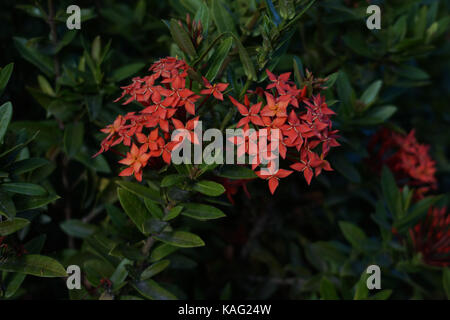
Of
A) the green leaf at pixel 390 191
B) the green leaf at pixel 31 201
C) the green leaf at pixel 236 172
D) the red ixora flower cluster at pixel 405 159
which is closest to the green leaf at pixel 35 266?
the green leaf at pixel 31 201

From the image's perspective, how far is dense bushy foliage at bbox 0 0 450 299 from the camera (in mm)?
1011

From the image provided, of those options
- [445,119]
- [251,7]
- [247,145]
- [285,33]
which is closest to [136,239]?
[247,145]

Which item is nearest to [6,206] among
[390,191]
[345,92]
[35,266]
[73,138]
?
[35,266]

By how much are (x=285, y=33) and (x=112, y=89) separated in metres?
0.61

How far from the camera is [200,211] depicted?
1.08 metres

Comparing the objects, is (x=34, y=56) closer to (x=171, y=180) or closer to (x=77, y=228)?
(x=77, y=228)

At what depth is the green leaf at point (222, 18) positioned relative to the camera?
1178 millimetres

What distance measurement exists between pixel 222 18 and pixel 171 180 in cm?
50

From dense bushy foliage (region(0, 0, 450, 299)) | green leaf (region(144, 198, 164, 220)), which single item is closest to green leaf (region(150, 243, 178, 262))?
dense bushy foliage (region(0, 0, 450, 299))

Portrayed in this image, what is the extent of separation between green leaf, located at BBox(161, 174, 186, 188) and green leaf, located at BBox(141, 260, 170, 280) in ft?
0.88

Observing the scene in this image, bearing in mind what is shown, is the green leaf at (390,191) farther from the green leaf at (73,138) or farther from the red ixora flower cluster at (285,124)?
the green leaf at (73,138)

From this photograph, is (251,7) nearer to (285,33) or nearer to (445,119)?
(285,33)
